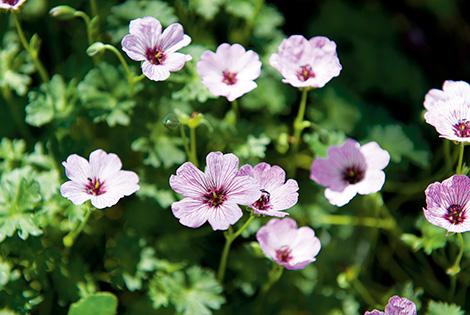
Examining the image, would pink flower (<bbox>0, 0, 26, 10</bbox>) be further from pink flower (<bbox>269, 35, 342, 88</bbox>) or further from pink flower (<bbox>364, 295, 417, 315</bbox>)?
pink flower (<bbox>364, 295, 417, 315</bbox>)

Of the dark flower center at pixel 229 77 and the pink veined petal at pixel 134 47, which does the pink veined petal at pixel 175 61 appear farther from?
the dark flower center at pixel 229 77

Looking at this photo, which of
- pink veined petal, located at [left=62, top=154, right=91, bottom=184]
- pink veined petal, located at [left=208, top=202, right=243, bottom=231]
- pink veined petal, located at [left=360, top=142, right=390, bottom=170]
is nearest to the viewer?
pink veined petal, located at [left=208, top=202, right=243, bottom=231]

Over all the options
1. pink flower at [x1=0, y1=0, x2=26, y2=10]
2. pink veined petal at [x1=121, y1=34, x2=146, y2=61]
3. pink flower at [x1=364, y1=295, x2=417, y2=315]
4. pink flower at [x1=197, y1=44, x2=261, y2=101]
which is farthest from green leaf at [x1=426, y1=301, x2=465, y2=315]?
pink flower at [x1=0, y1=0, x2=26, y2=10]

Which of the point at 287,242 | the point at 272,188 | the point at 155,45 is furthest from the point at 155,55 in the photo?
the point at 287,242

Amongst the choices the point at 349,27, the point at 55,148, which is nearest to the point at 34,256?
the point at 55,148

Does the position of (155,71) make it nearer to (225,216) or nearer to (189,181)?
(189,181)

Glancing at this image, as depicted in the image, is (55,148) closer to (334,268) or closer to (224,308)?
(224,308)

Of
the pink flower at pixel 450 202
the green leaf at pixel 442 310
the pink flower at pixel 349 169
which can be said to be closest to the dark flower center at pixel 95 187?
the pink flower at pixel 349 169
